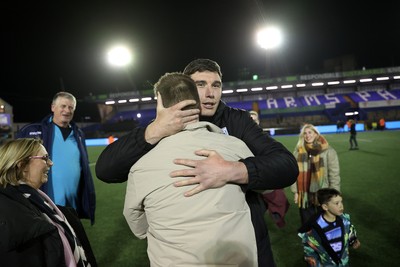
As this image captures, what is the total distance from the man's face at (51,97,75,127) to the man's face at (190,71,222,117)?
7.93 feet

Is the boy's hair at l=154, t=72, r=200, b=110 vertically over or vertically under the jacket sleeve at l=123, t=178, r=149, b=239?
over

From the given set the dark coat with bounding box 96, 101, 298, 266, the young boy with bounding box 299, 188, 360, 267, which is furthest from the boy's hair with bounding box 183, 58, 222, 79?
the young boy with bounding box 299, 188, 360, 267

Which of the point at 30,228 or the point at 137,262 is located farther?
the point at 137,262

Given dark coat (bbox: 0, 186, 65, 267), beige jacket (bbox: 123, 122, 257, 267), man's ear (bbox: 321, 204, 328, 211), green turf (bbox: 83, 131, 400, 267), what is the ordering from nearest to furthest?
beige jacket (bbox: 123, 122, 257, 267)
dark coat (bbox: 0, 186, 65, 267)
man's ear (bbox: 321, 204, 328, 211)
green turf (bbox: 83, 131, 400, 267)

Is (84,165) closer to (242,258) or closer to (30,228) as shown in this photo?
(30,228)

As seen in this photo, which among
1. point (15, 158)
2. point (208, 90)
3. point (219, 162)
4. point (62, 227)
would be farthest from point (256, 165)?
point (15, 158)

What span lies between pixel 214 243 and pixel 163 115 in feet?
1.96

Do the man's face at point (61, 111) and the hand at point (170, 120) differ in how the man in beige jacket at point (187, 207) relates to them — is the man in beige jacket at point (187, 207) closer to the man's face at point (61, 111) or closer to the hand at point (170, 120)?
the hand at point (170, 120)

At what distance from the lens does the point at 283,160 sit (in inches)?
56.5

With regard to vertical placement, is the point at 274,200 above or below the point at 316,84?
below

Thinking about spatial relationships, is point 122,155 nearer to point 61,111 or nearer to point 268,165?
point 268,165

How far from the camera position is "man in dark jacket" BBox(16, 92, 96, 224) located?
3.56 metres

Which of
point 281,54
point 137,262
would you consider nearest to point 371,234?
point 137,262

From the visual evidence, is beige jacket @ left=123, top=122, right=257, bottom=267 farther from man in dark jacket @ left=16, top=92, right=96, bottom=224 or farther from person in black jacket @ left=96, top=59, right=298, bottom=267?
man in dark jacket @ left=16, top=92, right=96, bottom=224
